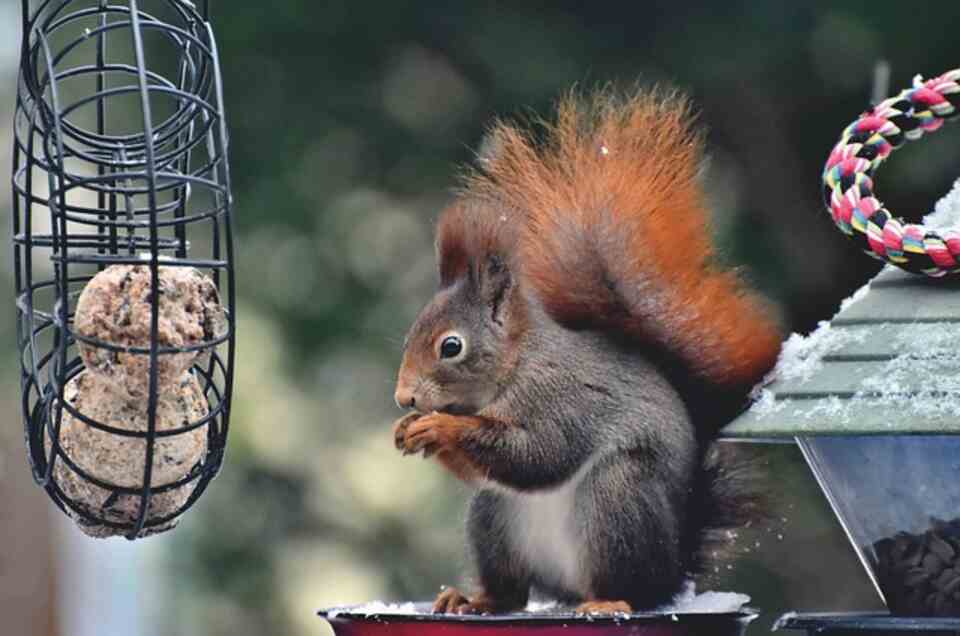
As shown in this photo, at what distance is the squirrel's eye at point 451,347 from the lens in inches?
60.9

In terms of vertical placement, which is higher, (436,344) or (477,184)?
(477,184)

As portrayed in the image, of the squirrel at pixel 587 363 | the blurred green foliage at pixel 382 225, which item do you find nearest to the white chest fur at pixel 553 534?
the squirrel at pixel 587 363

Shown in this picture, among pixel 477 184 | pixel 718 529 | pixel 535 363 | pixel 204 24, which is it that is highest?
pixel 204 24

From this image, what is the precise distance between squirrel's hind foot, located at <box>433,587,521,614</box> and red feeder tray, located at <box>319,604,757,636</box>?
127mm

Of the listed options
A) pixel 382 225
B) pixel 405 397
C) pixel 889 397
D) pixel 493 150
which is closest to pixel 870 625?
pixel 889 397

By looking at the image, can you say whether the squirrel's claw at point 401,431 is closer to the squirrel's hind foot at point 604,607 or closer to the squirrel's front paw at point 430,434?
the squirrel's front paw at point 430,434

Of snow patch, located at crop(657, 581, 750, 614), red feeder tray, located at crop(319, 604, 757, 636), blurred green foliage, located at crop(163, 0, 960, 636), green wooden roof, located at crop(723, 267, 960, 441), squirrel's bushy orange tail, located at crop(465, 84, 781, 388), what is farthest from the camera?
blurred green foliage, located at crop(163, 0, 960, 636)

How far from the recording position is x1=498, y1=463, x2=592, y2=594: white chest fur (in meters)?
1.52

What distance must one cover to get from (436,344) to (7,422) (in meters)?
2.14

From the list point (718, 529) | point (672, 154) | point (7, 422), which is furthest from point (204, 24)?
point (7, 422)

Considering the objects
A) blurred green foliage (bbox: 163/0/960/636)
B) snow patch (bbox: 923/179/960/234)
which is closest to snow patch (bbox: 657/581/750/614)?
snow patch (bbox: 923/179/960/234)

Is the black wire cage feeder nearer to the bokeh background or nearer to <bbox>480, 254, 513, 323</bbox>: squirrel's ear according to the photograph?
<bbox>480, 254, 513, 323</bbox>: squirrel's ear

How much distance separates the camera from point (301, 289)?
10.5 feet

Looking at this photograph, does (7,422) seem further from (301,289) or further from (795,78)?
(795,78)
